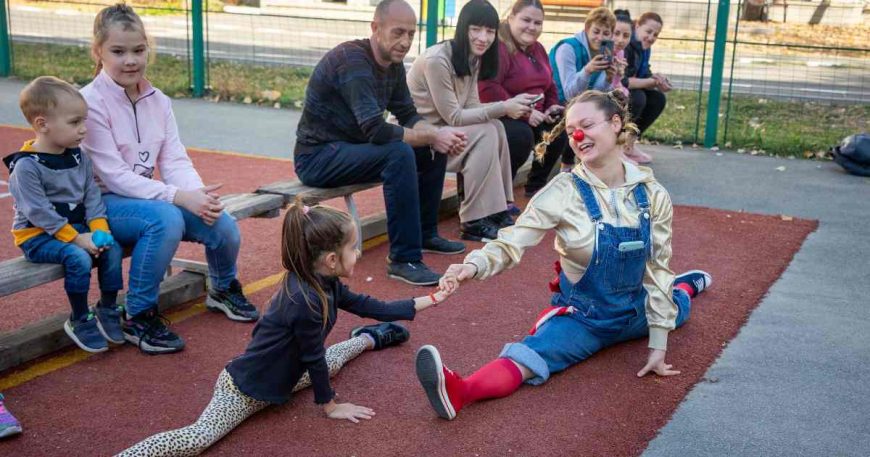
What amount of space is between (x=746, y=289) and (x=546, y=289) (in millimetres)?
1128

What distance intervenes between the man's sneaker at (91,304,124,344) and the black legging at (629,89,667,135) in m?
5.73

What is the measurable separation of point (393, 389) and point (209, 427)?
34.0 inches

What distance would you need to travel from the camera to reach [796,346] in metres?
4.77

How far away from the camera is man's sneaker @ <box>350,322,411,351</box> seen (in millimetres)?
4605

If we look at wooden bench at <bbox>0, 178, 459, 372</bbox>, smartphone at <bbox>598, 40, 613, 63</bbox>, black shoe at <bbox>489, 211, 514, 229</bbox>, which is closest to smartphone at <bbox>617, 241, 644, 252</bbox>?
wooden bench at <bbox>0, 178, 459, 372</bbox>

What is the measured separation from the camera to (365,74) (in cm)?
561

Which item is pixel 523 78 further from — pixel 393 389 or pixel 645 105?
pixel 393 389

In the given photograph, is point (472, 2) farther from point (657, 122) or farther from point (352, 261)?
point (657, 122)

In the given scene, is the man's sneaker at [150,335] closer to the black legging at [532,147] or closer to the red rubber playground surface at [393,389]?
the red rubber playground surface at [393,389]

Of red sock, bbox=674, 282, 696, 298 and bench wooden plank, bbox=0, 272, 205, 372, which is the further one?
red sock, bbox=674, 282, 696, 298

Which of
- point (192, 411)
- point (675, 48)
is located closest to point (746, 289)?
point (192, 411)

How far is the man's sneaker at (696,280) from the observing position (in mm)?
5414

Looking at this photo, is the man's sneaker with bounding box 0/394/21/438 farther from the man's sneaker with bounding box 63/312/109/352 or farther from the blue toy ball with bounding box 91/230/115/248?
the blue toy ball with bounding box 91/230/115/248

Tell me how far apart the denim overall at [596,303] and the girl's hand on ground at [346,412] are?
2.30ft
